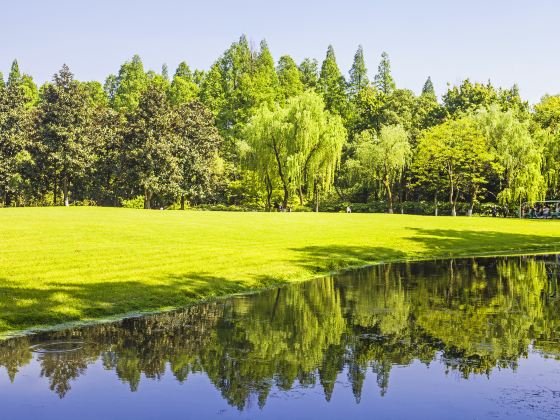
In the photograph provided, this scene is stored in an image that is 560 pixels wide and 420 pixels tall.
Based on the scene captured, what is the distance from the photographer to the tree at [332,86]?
112m

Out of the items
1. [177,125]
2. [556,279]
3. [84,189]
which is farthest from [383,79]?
[556,279]

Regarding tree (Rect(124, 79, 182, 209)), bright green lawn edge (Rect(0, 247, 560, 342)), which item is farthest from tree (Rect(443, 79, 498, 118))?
bright green lawn edge (Rect(0, 247, 560, 342))

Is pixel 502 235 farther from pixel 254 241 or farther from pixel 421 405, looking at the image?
pixel 421 405

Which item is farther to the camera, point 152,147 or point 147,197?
point 147,197

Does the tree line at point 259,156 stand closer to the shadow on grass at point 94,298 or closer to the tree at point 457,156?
the tree at point 457,156

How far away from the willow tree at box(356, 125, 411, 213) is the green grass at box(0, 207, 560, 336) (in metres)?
18.8

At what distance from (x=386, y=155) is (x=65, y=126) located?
130ft

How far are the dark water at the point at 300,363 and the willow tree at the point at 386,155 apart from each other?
→ 56.1 meters

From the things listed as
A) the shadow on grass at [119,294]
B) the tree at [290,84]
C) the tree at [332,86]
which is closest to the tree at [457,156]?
the tree at [290,84]

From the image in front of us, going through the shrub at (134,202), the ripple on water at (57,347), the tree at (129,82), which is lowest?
the ripple on water at (57,347)

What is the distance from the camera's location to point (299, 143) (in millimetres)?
63312

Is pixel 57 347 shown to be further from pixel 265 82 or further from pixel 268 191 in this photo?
pixel 265 82

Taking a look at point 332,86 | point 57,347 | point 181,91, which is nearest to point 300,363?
point 57,347

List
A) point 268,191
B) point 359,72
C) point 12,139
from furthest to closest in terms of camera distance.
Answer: point 359,72 → point 268,191 → point 12,139
